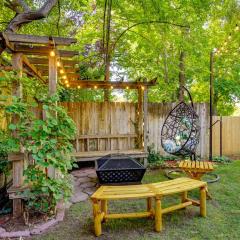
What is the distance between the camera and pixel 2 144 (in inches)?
115

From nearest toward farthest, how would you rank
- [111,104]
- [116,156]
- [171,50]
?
[116,156]
[111,104]
[171,50]

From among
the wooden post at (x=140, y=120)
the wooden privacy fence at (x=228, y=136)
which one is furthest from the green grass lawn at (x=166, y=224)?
the wooden privacy fence at (x=228, y=136)

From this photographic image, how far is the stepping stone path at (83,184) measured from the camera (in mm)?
3951

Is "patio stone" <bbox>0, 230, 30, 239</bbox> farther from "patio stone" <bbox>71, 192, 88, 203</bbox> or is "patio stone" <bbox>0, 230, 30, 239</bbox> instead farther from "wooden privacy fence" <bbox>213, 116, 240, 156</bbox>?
"wooden privacy fence" <bbox>213, 116, 240, 156</bbox>

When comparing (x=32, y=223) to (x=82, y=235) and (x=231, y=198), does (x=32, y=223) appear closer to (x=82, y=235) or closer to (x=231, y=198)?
(x=82, y=235)

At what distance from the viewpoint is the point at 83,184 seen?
4.70 meters

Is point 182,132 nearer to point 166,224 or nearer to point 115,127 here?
point 115,127

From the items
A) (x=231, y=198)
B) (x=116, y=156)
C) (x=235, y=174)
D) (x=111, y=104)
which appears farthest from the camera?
(x=111, y=104)

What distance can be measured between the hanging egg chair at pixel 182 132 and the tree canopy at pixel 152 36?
2.10 m

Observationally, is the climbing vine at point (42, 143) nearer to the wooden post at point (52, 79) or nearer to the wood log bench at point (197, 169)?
the wooden post at point (52, 79)

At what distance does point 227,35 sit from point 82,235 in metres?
8.31

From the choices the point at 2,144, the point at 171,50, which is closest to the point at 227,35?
the point at 171,50

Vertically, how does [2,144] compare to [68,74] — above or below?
below

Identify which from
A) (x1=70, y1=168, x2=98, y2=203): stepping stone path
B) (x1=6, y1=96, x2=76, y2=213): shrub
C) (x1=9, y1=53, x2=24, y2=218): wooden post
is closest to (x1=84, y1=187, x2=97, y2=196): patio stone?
(x1=70, y1=168, x2=98, y2=203): stepping stone path
